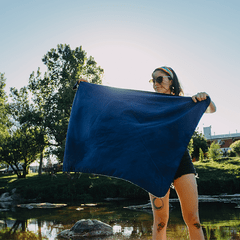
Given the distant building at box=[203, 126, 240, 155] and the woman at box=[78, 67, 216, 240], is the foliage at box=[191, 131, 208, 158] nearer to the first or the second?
the distant building at box=[203, 126, 240, 155]

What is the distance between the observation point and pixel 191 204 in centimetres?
244

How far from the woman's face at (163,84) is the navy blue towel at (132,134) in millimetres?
170

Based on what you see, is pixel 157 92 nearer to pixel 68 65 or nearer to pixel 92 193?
pixel 92 193

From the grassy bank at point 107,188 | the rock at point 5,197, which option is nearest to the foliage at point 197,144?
the grassy bank at point 107,188

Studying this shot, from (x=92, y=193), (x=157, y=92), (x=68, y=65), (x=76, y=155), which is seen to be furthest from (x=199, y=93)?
(x=68, y=65)

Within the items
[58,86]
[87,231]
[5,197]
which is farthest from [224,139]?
[87,231]

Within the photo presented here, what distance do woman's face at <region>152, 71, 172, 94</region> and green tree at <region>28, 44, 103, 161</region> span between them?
Answer: 1772 centimetres

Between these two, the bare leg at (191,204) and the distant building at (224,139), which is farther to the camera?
the distant building at (224,139)

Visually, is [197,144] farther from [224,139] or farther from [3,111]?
[3,111]

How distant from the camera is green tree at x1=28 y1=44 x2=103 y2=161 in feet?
69.1

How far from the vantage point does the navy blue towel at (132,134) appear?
2.31 m

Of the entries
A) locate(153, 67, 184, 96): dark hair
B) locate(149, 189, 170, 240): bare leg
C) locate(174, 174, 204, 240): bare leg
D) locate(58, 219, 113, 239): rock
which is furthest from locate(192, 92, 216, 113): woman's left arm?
locate(58, 219, 113, 239): rock

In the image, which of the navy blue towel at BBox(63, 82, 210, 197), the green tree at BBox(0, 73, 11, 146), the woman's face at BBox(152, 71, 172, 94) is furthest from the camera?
the green tree at BBox(0, 73, 11, 146)

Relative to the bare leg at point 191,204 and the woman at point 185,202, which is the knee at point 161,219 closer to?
the woman at point 185,202
